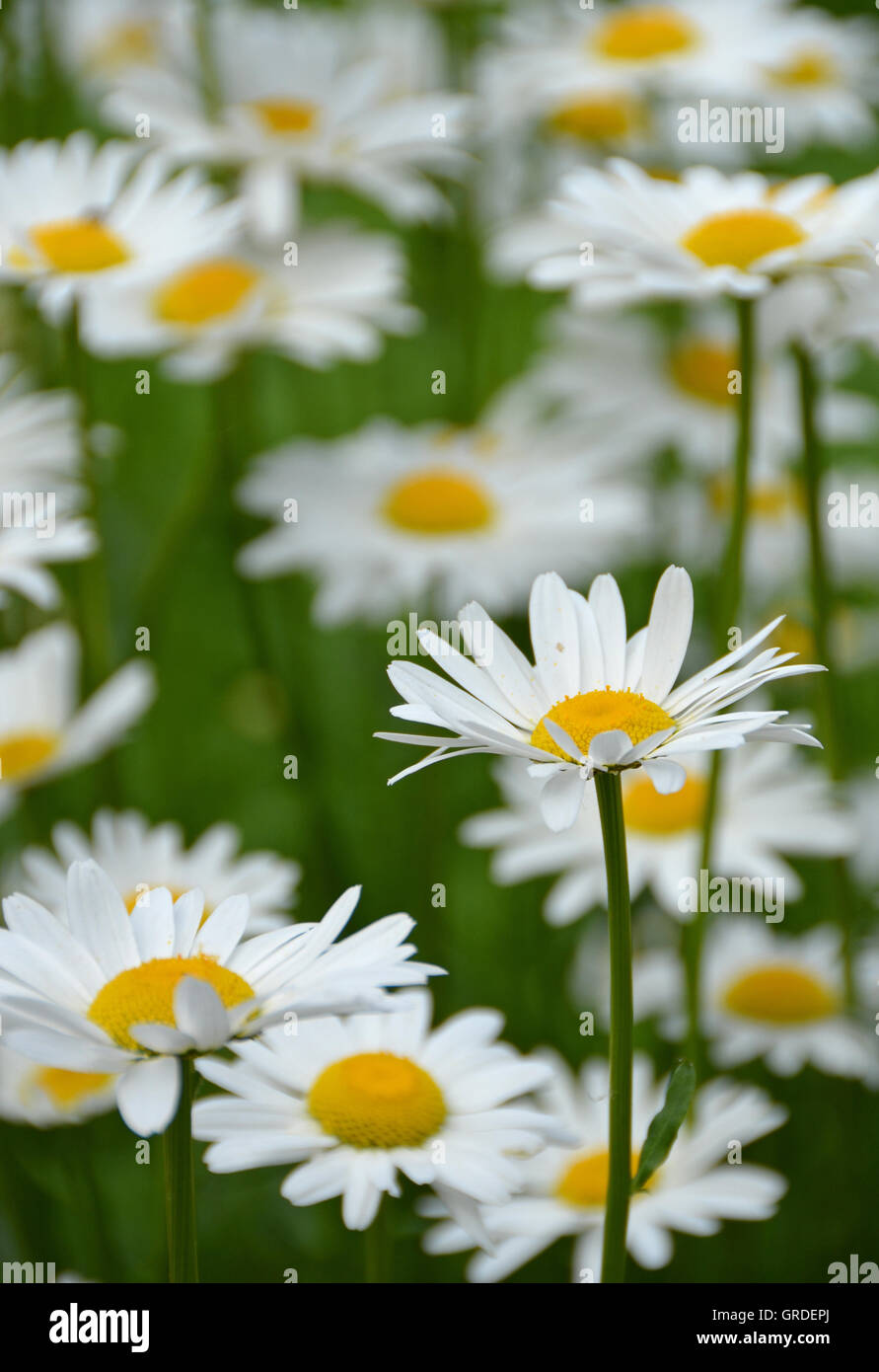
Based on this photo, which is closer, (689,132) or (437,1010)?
(437,1010)

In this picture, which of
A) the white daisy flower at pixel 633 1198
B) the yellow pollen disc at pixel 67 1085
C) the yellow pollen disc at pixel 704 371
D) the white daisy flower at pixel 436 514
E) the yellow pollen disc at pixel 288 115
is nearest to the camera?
the white daisy flower at pixel 633 1198

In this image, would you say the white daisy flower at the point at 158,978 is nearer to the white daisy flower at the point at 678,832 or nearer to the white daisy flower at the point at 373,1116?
the white daisy flower at the point at 373,1116

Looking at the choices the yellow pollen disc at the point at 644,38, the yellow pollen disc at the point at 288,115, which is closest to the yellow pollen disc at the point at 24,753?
the yellow pollen disc at the point at 288,115

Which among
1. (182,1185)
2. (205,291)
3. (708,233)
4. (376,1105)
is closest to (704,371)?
(205,291)

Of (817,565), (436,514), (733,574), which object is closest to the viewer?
(733,574)

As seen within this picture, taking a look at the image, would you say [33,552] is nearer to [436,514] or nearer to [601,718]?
[601,718]
